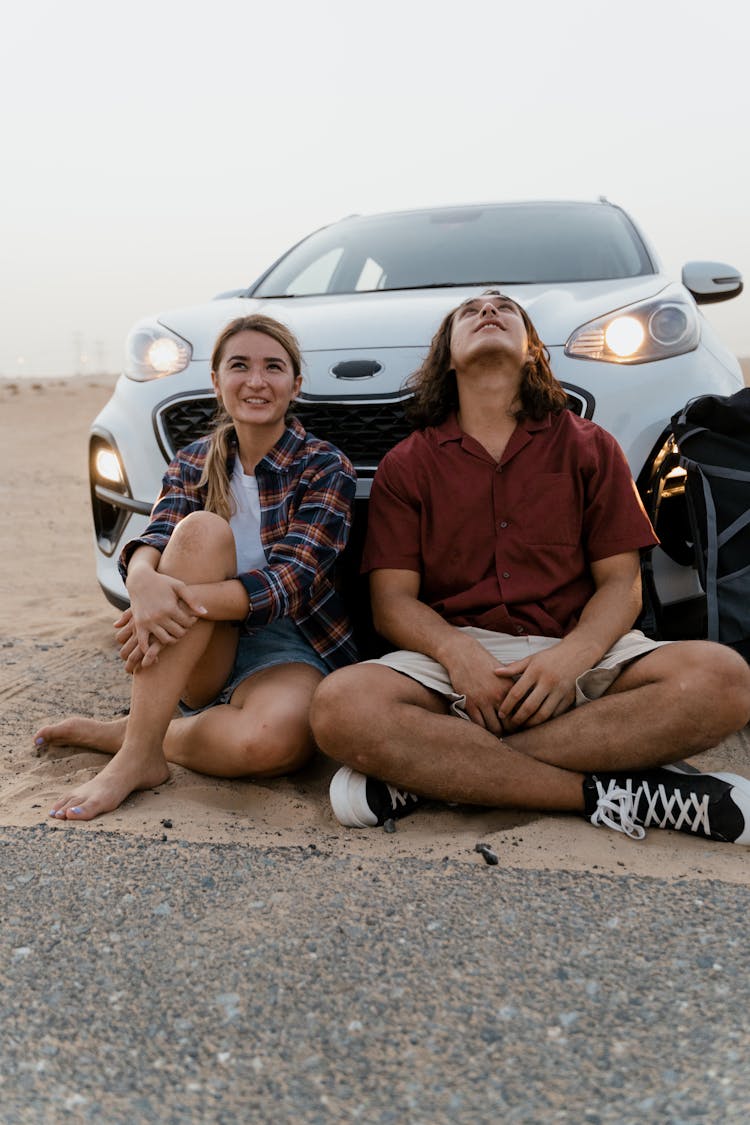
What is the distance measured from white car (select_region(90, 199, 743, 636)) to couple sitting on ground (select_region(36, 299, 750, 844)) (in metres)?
0.25

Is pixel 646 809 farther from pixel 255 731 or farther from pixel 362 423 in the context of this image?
pixel 362 423

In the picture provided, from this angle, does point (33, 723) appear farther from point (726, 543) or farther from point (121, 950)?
point (726, 543)

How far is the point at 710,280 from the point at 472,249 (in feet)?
3.28

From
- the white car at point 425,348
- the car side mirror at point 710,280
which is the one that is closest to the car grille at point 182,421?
the white car at point 425,348

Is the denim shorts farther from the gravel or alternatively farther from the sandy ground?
the gravel

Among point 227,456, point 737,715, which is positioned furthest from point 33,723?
point 737,715

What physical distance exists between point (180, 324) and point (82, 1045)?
2.66 meters

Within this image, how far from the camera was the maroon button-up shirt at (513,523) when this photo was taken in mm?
2842

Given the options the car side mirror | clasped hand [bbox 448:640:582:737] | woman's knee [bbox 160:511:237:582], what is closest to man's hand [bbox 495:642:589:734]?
clasped hand [bbox 448:640:582:737]

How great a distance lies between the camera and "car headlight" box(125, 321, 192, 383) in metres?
3.62

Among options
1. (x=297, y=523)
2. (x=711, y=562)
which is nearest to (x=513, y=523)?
(x=297, y=523)

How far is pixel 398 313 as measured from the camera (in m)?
3.55

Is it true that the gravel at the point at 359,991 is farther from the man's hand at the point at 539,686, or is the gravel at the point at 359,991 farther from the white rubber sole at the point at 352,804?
the man's hand at the point at 539,686

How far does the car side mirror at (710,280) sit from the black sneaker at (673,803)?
7.10ft
